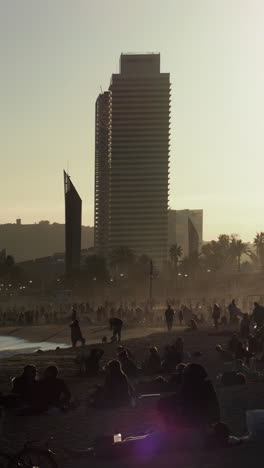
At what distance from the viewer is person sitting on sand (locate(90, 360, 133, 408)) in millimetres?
11031

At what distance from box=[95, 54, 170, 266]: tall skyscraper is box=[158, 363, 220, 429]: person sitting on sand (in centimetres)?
14369

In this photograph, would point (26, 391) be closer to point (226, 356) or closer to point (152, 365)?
point (152, 365)

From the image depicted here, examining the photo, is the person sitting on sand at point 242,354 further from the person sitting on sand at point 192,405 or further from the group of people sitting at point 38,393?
the person sitting on sand at point 192,405

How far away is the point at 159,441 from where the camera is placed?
8117 mm

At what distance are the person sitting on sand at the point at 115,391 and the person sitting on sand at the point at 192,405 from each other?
115 inches

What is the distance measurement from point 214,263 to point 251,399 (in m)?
94.2

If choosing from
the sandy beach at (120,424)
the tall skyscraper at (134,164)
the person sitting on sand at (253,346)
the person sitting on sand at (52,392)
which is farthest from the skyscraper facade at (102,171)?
the person sitting on sand at (52,392)

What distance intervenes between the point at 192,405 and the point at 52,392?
3218 mm

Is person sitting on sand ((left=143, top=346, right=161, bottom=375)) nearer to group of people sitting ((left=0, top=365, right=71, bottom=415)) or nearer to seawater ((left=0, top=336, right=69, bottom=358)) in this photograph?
group of people sitting ((left=0, top=365, right=71, bottom=415))

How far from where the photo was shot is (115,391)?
11.1 metres

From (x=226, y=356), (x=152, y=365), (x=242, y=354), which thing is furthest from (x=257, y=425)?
(x=226, y=356)

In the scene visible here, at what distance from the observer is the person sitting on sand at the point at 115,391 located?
11.0 metres

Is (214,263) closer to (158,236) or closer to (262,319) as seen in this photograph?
(158,236)

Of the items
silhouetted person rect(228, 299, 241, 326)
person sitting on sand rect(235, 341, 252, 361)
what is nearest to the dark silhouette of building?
silhouetted person rect(228, 299, 241, 326)
